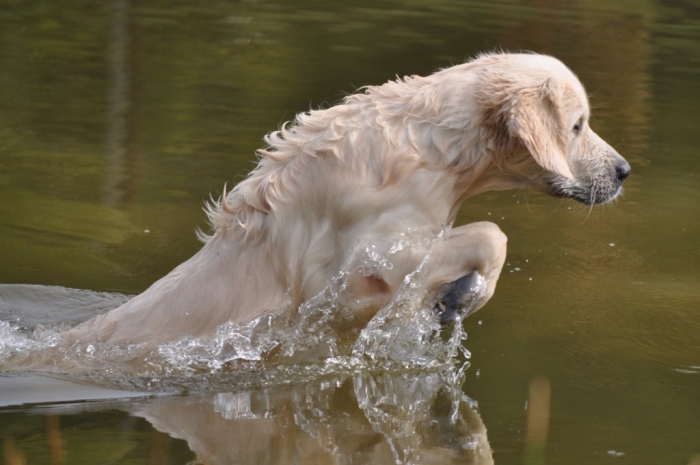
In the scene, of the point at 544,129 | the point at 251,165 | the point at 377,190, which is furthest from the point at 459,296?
the point at 251,165

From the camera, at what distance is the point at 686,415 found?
16.0ft

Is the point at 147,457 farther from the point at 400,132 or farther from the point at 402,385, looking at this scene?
the point at 400,132

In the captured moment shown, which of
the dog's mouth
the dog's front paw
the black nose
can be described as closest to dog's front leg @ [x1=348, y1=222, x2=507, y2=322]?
the dog's front paw

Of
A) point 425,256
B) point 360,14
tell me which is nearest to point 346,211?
point 425,256

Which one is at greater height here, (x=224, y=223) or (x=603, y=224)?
(x=224, y=223)

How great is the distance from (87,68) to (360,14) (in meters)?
6.37

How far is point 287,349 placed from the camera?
5.48 m

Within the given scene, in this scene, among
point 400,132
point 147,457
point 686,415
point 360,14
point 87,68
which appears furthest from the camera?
point 360,14

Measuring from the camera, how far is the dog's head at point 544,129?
516 cm

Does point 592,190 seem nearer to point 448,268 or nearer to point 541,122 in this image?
point 541,122

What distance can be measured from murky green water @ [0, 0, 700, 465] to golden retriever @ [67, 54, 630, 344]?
0.53 metres

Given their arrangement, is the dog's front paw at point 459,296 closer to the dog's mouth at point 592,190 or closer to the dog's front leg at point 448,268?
the dog's front leg at point 448,268

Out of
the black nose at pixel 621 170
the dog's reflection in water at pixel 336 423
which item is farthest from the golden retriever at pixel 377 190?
the dog's reflection in water at pixel 336 423

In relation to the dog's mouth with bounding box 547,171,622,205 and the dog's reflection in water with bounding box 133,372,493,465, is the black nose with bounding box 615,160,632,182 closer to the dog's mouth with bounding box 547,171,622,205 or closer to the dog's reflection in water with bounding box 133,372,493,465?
the dog's mouth with bounding box 547,171,622,205
